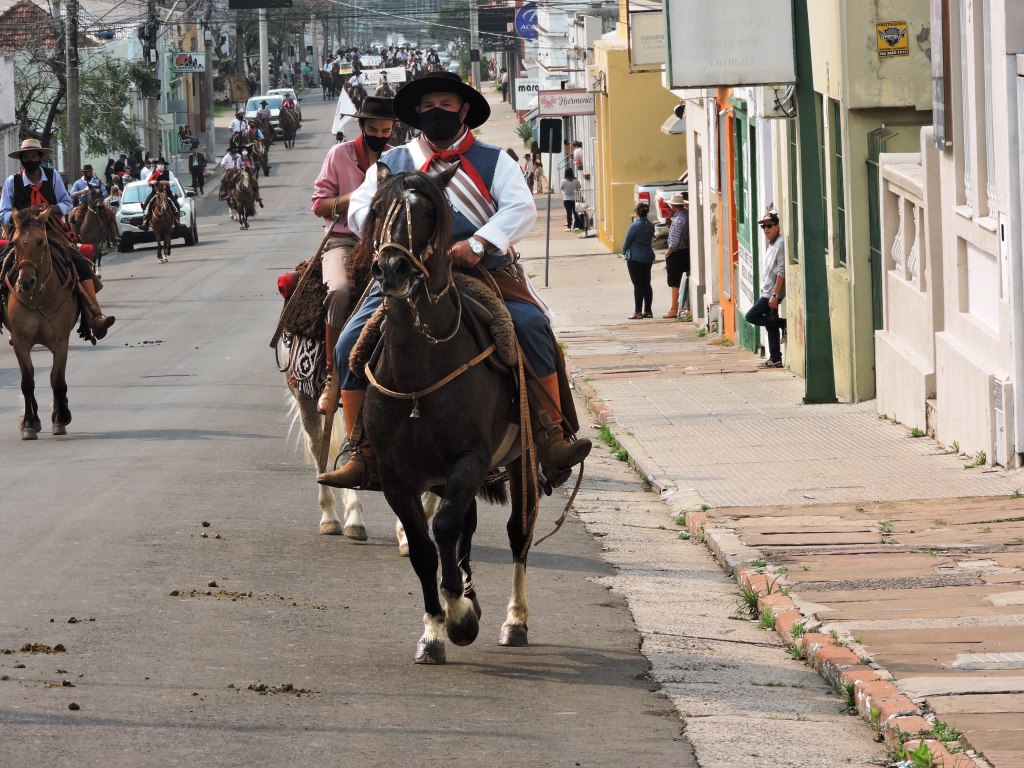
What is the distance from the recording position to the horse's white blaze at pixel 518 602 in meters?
8.20

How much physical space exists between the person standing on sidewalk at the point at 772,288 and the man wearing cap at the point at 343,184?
33.9 feet

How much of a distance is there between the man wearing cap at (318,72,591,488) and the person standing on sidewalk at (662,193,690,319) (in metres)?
20.6

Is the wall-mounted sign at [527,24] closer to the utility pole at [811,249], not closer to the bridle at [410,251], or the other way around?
the utility pole at [811,249]

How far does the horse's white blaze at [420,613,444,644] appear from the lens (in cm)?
768

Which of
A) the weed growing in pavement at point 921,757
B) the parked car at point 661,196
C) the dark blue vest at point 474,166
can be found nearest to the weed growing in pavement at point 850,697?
the weed growing in pavement at point 921,757

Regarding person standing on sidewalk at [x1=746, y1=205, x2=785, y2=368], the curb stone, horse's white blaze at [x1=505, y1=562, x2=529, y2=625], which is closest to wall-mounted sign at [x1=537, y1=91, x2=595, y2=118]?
person standing on sidewalk at [x1=746, y1=205, x2=785, y2=368]

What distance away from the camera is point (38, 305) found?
16.7m

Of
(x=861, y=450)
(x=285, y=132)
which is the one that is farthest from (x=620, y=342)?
(x=285, y=132)

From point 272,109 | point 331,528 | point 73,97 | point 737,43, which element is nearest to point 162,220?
point 73,97

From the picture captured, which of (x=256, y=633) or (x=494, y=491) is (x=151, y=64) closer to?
(x=494, y=491)

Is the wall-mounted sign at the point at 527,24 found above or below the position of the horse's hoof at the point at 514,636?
above

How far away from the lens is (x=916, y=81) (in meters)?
16.4

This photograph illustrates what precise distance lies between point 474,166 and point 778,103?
1144 centimetres

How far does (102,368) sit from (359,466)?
16.0m
